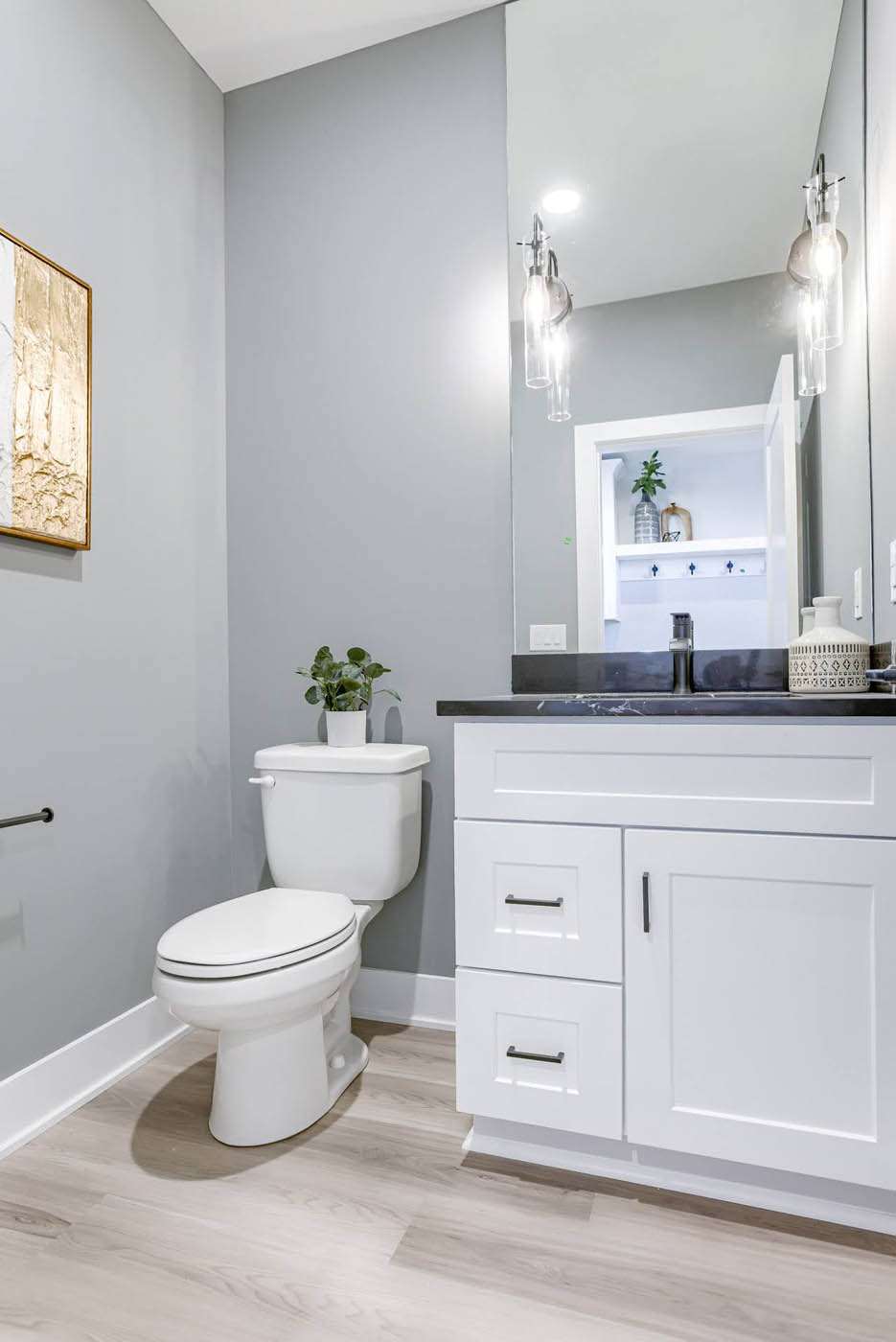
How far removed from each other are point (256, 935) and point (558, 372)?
4.86 feet

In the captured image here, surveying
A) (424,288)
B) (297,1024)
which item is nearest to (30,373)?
(424,288)

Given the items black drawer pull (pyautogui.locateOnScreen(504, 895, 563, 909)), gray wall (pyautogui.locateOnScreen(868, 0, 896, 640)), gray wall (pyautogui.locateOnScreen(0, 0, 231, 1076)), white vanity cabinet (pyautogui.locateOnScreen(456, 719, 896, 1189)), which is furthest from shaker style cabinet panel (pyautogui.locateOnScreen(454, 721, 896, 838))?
gray wall (pyautogui.locateOnScreen(0, 0, 231, 1076))

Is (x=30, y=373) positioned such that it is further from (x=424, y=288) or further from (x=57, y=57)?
(x=424, y=288)

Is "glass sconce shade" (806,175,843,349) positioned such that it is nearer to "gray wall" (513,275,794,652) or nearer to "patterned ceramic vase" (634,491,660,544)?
"gray wall" (513,275,794,652)

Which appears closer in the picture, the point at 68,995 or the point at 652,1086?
the point at 652,1086

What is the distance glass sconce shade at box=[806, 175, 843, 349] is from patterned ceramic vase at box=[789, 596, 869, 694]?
2.06ft

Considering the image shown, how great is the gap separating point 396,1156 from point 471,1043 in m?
0.28

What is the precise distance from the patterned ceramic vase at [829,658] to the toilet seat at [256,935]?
1.06 m

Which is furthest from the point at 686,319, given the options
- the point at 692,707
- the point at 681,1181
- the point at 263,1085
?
the point at 263,1085

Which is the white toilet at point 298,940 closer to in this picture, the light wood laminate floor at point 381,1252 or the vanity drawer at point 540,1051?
the light wood laminate floor at point 381,1252

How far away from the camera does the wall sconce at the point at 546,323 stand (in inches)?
76.1

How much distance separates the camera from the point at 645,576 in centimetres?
184

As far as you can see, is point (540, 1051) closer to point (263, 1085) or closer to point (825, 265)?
point (263, 1085)

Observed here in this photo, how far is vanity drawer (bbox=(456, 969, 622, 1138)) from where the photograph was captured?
4.36 feet
